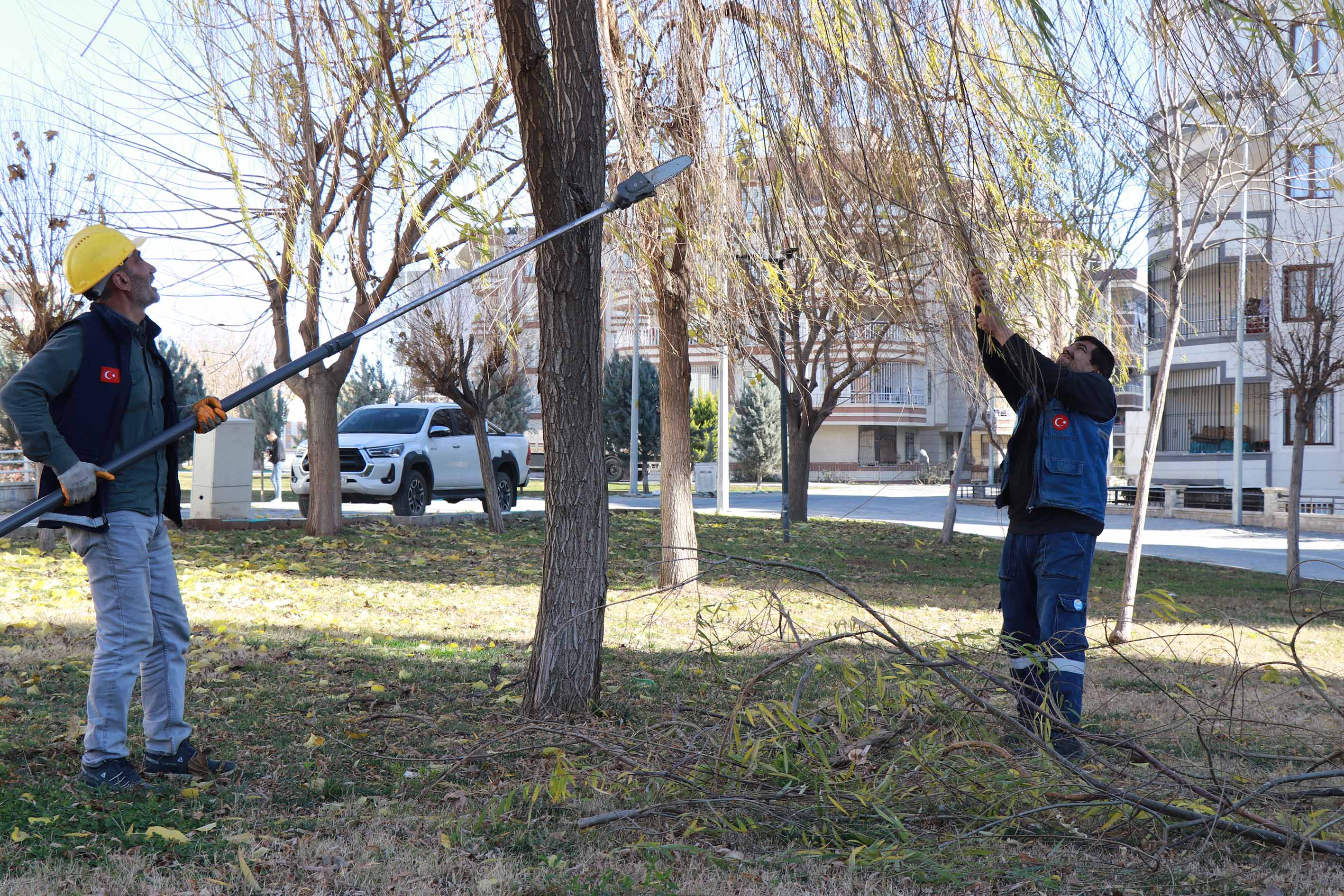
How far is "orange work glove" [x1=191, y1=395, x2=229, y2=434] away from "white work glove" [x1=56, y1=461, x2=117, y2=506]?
364 mm

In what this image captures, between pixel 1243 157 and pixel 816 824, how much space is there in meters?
7.91

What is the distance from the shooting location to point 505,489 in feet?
61.7

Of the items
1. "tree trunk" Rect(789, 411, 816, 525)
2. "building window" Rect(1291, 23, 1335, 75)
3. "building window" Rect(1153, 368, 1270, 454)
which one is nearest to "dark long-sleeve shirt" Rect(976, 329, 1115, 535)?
"building window" Rect(1291, 23, 1335, 75)

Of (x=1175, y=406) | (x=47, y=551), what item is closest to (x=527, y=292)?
(x=47, y=551)

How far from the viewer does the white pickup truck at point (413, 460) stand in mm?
16469

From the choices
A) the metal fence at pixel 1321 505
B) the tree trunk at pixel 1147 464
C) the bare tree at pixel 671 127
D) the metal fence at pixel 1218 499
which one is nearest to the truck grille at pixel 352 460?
the bare tree at pixel 671 127

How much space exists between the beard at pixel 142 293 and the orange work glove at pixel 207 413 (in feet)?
1.56

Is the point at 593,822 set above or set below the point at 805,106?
below

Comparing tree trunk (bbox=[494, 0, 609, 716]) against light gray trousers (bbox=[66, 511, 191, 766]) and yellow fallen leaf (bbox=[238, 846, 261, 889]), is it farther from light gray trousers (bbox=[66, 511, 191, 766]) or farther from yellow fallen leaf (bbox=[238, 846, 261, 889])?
yellow fallen leaf (bbox=[238, 846, 261, 889])

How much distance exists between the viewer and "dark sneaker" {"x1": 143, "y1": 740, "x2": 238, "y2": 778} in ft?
13.0

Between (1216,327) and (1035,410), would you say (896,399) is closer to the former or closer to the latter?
(1216,327)

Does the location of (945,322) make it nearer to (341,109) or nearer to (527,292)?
(341,109)

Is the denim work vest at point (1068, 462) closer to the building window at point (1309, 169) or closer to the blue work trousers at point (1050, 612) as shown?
the blue work trousers at point (1050, 612)

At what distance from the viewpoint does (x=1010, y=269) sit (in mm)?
4328
